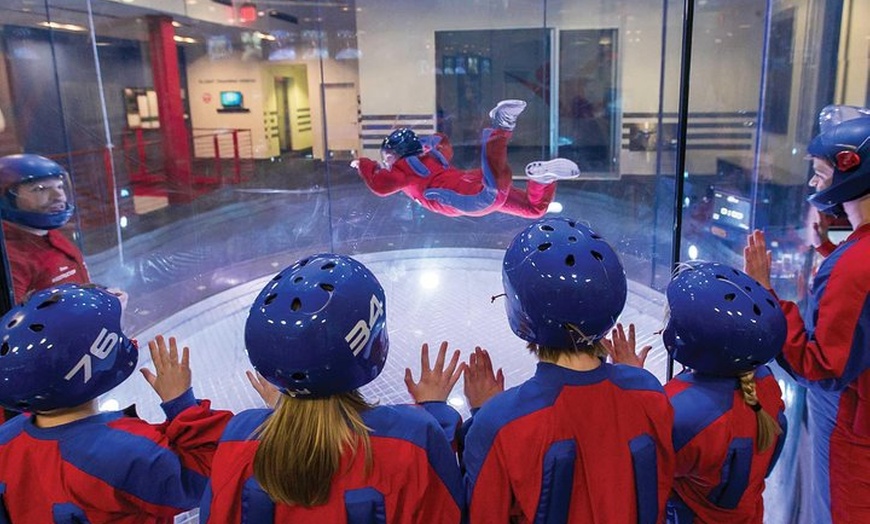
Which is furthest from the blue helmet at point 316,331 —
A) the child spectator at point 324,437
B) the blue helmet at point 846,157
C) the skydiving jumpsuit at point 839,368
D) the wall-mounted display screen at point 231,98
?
the wall-mounted display screen at point 231,98

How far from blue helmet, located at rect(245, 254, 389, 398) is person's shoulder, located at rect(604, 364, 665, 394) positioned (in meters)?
0.47

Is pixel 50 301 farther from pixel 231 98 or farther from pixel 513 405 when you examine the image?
pixel 231 98

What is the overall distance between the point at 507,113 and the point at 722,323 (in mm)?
2007

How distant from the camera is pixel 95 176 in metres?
4.41

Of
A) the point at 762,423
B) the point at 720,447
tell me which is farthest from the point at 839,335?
the point at 720,447

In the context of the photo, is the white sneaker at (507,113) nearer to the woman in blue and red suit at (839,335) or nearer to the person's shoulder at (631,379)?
the woman in blue and red suit at (839,335)

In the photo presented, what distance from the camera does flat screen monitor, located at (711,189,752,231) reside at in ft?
12.0

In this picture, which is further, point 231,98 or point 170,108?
point 170,108

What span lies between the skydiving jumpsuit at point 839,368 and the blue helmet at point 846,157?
0.35 feet

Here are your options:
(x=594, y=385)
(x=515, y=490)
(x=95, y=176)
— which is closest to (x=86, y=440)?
(x=515, y=490)

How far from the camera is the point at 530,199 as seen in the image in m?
3.34

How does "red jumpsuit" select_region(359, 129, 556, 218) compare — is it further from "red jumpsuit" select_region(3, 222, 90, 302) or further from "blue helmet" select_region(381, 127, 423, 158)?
"red jumpsuit" select_region(3, 222, 90, 302)

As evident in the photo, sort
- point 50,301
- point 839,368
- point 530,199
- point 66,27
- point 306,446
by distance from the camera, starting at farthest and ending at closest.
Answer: point 66,27
point 530,199
point 839,368
point 50,301
point 306,446

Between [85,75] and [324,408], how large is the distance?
392 cm
